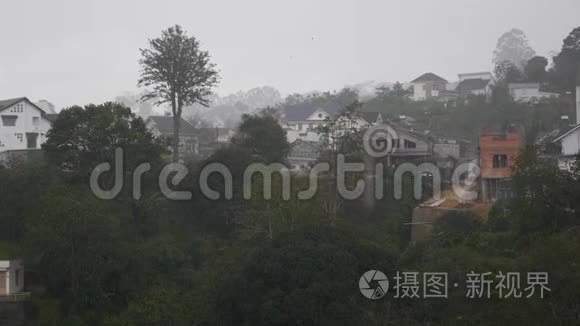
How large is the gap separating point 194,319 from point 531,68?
30344mm

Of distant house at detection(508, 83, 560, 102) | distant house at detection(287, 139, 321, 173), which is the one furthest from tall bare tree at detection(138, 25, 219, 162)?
distant house at detection(508, 83, 560, 102)

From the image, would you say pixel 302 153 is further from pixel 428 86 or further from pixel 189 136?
pixel 428 86

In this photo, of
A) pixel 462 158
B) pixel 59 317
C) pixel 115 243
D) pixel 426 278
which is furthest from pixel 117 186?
pixel 462 158

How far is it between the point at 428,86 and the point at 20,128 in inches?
1103

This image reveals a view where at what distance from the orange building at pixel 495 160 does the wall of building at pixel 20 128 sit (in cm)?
1651

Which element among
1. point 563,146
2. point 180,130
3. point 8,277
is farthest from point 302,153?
point 8,277

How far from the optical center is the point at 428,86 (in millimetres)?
46438

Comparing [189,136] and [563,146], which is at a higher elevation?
[189,136]

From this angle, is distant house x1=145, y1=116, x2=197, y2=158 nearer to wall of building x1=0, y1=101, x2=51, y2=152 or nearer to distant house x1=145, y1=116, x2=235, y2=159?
distant house x1=145, y1=116, x2=235, y2=159

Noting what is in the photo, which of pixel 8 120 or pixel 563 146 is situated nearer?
pixel 563 146

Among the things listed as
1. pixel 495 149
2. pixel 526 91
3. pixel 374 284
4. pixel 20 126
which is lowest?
pixel 374 284

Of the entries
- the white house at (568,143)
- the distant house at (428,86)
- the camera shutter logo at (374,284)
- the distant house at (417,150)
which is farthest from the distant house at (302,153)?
the distant house at (428,86)

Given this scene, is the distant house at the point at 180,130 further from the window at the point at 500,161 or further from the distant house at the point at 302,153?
the window at the point at 500,161

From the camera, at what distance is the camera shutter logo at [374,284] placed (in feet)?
43.7
